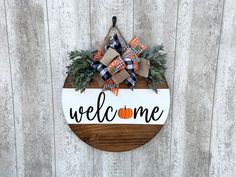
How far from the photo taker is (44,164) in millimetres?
1300

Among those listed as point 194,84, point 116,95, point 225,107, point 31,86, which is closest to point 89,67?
point 116,95

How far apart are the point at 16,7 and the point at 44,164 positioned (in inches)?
26.5

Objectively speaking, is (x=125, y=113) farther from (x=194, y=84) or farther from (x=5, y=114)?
(x=5, y=114)

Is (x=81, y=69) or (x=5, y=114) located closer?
(x=81, y=69)

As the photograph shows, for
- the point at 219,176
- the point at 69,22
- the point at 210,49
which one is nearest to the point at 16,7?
the point at 69,22

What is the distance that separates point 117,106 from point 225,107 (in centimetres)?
43

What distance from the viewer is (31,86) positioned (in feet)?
4.00

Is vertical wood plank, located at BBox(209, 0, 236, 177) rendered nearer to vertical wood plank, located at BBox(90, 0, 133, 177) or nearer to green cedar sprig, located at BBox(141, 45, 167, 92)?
green cedar sprig, located at BBox(141, 45, 167, 92)

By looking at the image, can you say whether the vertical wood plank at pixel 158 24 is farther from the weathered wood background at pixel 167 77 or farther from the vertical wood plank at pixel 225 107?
the vertical wood plank at pixel 225 107

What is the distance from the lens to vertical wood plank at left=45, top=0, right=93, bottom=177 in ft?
3.71

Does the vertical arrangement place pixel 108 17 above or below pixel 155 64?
above

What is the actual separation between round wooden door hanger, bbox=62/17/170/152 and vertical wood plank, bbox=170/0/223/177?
0.26ft

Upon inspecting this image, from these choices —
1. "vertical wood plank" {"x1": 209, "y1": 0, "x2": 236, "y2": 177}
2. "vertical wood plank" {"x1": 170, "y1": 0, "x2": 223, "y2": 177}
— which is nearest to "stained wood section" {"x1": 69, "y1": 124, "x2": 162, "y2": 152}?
"vertical wood plank" {"x1": 170, "y1": 0, "x2": 223, "y2": 177}

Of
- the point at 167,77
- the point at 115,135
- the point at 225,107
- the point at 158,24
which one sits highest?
the point at 158,24
